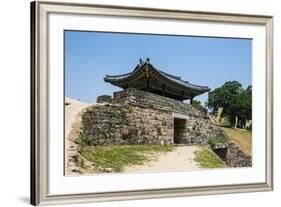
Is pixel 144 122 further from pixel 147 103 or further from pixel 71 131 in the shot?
pixel 71 131

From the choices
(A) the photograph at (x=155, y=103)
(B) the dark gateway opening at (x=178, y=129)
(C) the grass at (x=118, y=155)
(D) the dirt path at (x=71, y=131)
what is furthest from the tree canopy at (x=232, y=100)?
(D) the dirt path at (x=71, y=131)

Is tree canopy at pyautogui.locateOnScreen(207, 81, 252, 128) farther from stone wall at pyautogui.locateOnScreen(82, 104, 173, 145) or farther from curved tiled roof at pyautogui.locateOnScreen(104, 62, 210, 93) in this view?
stone wall at pyautogui.locateOnScreen(82, 104, 173, 145)

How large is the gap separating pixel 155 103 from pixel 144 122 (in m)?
0.07

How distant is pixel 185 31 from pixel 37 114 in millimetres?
570

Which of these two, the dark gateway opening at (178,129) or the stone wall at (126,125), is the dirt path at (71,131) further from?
the dark gateway opening at (178,129)

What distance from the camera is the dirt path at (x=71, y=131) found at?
5.62 ft

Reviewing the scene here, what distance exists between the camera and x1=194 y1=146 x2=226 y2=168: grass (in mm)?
1902

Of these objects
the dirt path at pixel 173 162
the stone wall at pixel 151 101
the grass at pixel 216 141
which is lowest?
the dirt path at pixel 173 162

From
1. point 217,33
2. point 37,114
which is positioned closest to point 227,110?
point 217,33

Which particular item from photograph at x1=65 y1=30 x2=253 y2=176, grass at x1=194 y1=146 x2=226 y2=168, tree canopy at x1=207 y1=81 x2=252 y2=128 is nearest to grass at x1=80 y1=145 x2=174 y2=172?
photograph at x1=65 y1=30 x2=253 y2=176

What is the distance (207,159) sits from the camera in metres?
1.91

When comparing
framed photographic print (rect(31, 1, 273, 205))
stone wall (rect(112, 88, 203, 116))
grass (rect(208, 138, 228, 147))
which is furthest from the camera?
grass (rect(208, 138, 228, 147))

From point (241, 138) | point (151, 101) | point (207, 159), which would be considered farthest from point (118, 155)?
point (241, 138)

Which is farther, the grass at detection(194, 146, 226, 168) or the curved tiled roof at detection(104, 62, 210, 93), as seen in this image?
the grass at detection(194, 146, 226, 168)
